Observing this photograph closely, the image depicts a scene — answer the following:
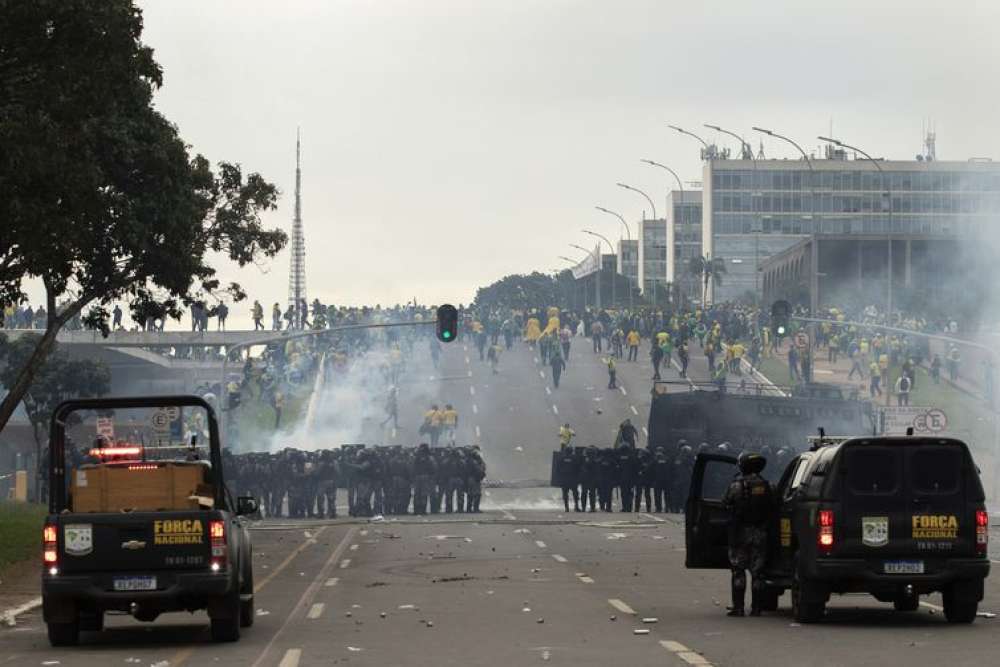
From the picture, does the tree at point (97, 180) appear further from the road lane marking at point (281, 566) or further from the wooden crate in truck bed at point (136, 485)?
the wooden crate in truck bed at point (136, 485)

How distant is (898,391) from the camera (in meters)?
73.8

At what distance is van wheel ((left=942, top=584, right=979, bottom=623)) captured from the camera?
61.6 ft

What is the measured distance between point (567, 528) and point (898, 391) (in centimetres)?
3494

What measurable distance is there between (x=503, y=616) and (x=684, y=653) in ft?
14.5

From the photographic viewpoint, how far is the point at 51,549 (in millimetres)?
17562

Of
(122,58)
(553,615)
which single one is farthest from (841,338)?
(553,615)

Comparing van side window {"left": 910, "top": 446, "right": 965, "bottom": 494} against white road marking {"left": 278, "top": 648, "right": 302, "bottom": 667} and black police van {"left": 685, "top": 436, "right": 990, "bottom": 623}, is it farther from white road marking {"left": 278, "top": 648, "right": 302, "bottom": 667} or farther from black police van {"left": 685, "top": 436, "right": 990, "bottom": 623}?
white road marking {"left": 278, "top": 648, "right": 302, "bottom": 667}

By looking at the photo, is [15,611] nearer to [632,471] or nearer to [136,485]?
[136,485]

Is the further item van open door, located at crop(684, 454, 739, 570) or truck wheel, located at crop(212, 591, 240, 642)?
van open door, located at crop(684, 454, 739, 570)

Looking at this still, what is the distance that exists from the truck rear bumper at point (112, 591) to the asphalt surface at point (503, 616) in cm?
40

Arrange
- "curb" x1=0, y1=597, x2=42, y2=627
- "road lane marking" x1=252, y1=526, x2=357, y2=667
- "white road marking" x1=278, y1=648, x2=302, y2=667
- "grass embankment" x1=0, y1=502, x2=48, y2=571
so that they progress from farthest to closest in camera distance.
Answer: "grass embankment" x1=0, y1=502, x2=48, y2=571
"curb" x1=0, y1=597, x2=42, y2=627
"road lane marking" x1=252, y1=526, x2=357, y2=667
"white road marking" x1=278, y1=648, x2=302, y2=667

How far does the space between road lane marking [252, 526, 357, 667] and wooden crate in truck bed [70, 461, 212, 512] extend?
62.2 inches

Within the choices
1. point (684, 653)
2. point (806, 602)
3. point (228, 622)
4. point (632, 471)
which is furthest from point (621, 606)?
point (632, 471)

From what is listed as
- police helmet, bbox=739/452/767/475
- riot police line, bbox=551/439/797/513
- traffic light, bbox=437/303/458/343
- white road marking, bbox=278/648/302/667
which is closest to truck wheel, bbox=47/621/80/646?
white road marking, bbox=278/648/302/667
